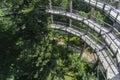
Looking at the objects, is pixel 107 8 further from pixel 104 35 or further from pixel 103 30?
pixel 104 35

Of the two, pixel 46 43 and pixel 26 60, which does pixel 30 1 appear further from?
pixel 26 60

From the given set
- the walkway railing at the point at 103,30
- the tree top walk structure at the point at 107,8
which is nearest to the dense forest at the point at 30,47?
the walkway railing at the point at 103,30

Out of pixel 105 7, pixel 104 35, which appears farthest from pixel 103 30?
pixel 105 7

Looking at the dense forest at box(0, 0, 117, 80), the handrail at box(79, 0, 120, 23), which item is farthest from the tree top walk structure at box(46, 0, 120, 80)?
the dense forest at box(0, 0, 117, 80)

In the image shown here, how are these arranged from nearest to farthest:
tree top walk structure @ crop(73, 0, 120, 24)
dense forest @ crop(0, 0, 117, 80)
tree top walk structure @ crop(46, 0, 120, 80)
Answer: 1. tree top walk structure @ crop(46, 0, 120, 80)
2. tree top walk structure @ crop(73, 0, 120, 24)
3. dense forest @ crop(0, 0, 117, 80)

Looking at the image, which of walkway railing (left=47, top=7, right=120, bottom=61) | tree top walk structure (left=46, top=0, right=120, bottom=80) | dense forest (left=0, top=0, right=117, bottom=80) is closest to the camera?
tree top walk structure (left=46, top=0, right=120, bottom=80)

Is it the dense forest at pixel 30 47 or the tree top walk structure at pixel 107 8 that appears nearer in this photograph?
the tree top walk structure at pixel 107 8

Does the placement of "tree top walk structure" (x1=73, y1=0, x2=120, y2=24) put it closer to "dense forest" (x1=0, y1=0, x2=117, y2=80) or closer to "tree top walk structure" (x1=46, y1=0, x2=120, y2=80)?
"tree top walk structure" (x1=46, y1=0, x2=120, y2=80)

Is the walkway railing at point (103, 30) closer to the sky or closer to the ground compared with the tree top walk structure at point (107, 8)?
closer to the ground

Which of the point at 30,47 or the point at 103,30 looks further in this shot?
the point at 103,30

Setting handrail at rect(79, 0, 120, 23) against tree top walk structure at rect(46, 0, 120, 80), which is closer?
tree top walk structure at rect(46, 0, 120, 80)

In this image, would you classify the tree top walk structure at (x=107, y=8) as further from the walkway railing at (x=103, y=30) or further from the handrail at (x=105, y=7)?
the walkway railing at (x=103, y=30)

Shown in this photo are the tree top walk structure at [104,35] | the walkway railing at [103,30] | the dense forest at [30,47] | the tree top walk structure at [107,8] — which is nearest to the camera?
the tree top walk structure at [104,35]
